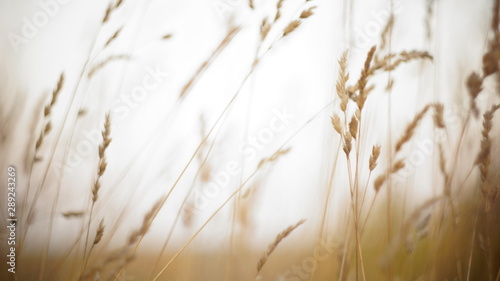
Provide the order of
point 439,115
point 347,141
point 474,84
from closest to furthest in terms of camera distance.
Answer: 1. point 347,141
2. point 474,84
3. point 439,115

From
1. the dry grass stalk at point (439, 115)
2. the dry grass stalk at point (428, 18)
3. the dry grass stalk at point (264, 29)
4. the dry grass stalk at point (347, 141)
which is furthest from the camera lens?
the dry grass stalk at point (428, 18)

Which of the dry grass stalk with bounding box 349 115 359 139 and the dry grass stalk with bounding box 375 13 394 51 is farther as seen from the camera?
the dry grass stalk with bounding box 375 13 394 51

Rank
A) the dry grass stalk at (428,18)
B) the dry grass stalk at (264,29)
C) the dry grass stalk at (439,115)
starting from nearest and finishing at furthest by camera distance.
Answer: the dry grass stalk at (264,29) → the dry grass stalk at (439,115) → the dry grass stalk at (428,18)

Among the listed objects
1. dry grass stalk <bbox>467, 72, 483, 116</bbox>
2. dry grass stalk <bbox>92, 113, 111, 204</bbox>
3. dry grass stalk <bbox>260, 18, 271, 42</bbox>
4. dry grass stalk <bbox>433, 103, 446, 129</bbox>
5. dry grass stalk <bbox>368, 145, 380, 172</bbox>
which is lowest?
dry grass stalk <bbox>92, 113, 111, 204</bbox>

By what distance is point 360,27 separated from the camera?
986mm

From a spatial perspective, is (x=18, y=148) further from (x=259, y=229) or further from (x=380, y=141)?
(x=380, y=141)

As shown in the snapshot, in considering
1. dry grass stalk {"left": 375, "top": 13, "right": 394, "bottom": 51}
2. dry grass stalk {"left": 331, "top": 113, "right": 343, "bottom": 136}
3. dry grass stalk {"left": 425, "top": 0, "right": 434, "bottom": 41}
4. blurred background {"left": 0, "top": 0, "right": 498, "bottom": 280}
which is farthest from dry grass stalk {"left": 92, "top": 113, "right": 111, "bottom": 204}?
dry grass stalk {"left": 425, "top": 0, "right": 434, "bottom": 41}

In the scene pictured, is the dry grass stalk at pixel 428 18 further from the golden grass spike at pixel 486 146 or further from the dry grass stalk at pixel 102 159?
the dry grass stalk at pixel 102 159

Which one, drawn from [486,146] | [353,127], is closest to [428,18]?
[486,146]

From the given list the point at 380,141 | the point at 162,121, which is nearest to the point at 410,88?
the point at 380,141

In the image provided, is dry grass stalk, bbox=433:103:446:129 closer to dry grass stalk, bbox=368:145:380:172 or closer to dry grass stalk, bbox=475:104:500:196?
dry grass stalk, bbox=475:104:500:196

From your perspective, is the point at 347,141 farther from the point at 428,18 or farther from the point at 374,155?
the point at 428,18

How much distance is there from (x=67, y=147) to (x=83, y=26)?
0.32 meters

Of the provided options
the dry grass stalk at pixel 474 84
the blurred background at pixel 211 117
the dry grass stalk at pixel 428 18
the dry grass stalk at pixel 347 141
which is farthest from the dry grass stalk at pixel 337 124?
the dry grass stalk at pixel 428 18
